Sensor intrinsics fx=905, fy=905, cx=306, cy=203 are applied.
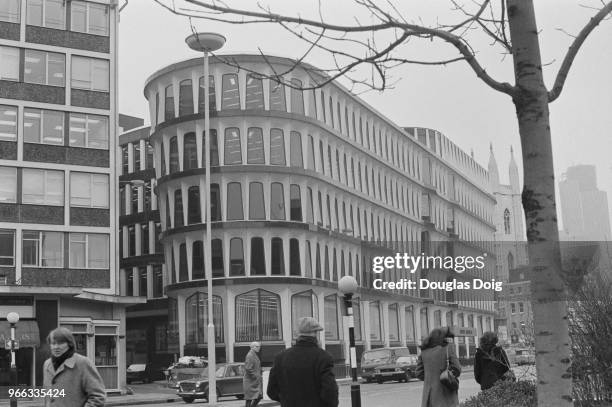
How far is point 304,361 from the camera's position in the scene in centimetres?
736

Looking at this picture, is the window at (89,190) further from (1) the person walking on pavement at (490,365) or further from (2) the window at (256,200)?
(1) the person walking on pavement at (490,365)

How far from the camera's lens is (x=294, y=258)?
5578 cm

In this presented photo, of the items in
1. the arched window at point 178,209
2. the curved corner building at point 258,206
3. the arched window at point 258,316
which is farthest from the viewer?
the arched window at point 178,209

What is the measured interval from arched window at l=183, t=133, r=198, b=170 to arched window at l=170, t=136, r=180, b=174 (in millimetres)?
809

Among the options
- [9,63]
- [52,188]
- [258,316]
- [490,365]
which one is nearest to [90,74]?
[9,63]

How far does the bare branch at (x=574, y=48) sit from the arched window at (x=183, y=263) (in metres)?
51.2

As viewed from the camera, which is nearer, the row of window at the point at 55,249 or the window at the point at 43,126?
the row of window at the point at 55,249

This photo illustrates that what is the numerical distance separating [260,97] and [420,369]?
46490 millimetres

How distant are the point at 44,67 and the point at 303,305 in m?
21.9

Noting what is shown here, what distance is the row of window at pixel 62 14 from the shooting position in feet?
141

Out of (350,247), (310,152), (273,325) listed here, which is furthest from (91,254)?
(350,247)

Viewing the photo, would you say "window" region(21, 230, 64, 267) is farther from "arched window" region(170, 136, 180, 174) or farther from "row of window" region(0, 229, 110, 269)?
"arched window" region(170, 136, 180, 174)

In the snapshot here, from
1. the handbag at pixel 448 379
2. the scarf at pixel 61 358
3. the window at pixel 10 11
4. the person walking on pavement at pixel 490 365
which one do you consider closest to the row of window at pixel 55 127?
the window at pixel 10 11

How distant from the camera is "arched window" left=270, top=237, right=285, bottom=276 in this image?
2156 inches
